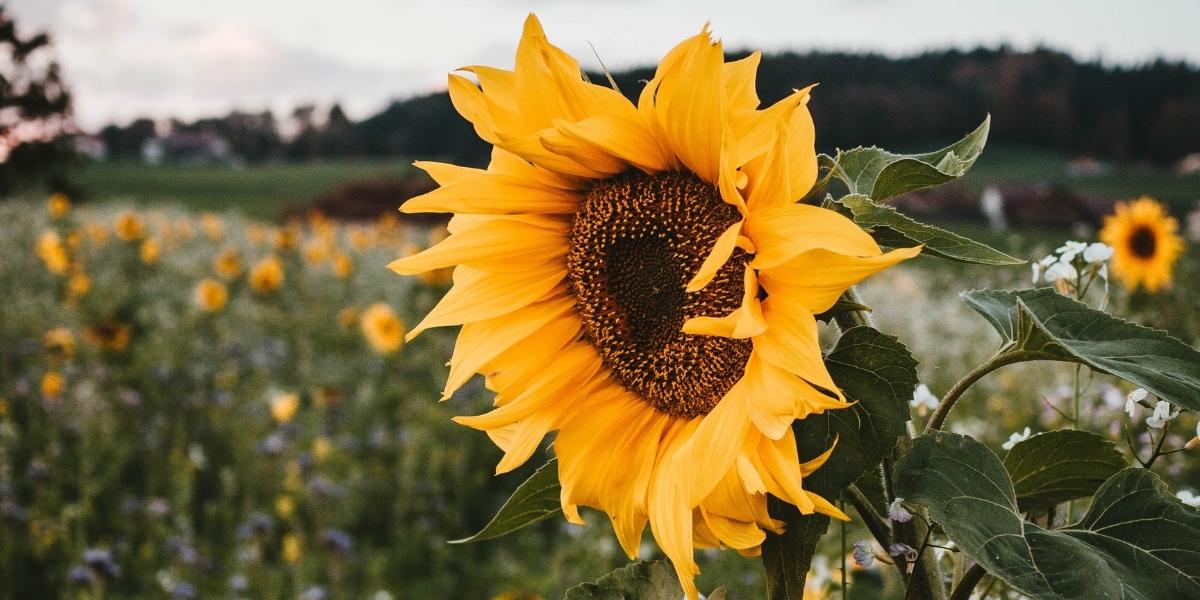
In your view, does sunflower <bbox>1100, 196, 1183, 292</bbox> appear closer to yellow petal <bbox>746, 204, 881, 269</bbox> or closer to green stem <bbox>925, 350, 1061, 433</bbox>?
green stem <bbox>925, 350, 1061, 433</bbox>

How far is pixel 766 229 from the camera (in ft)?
2.30

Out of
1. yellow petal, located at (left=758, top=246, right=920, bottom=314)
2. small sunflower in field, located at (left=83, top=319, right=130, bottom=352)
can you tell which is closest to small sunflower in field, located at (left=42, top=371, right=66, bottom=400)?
small sunflower in field, located at (left=83, top=319, right=130, bottom=352)

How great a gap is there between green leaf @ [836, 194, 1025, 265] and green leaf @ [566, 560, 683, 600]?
376 mm

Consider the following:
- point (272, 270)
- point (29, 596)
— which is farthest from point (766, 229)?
point (272, 270)

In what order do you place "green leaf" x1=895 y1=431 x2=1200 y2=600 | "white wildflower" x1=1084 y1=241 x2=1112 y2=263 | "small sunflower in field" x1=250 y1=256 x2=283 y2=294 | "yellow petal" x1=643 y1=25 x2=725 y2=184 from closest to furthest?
"green leaf" x1=895 y1=431 x2=1200 y2=600 < "yellow petal" x1=643 y1=25 x2=725 y2=184 < "white wildflower" x1=1084 y1=241 x2=1112 y2=263 < "small sunflower in field" x1=250 y1=256 x2=283 y2=294

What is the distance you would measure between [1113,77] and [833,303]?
67.1 feet

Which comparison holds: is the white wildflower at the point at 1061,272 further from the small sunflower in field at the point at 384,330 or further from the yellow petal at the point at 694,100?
the small sunflower in field at the point at 384,330

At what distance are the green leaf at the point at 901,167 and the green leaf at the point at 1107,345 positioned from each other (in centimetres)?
12

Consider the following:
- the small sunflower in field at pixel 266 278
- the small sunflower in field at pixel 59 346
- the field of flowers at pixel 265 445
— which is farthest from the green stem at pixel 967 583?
the small sunflower in field at pixel 266 278

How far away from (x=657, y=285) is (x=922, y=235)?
0.31 metres

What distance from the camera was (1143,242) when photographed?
4887 millimetres

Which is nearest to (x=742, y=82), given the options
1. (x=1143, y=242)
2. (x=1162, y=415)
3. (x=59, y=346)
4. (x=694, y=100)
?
(x=694, y=100)

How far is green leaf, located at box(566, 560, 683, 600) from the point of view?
83cm

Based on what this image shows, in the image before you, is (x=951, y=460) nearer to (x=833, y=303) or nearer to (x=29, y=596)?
(x=833, y=303)
